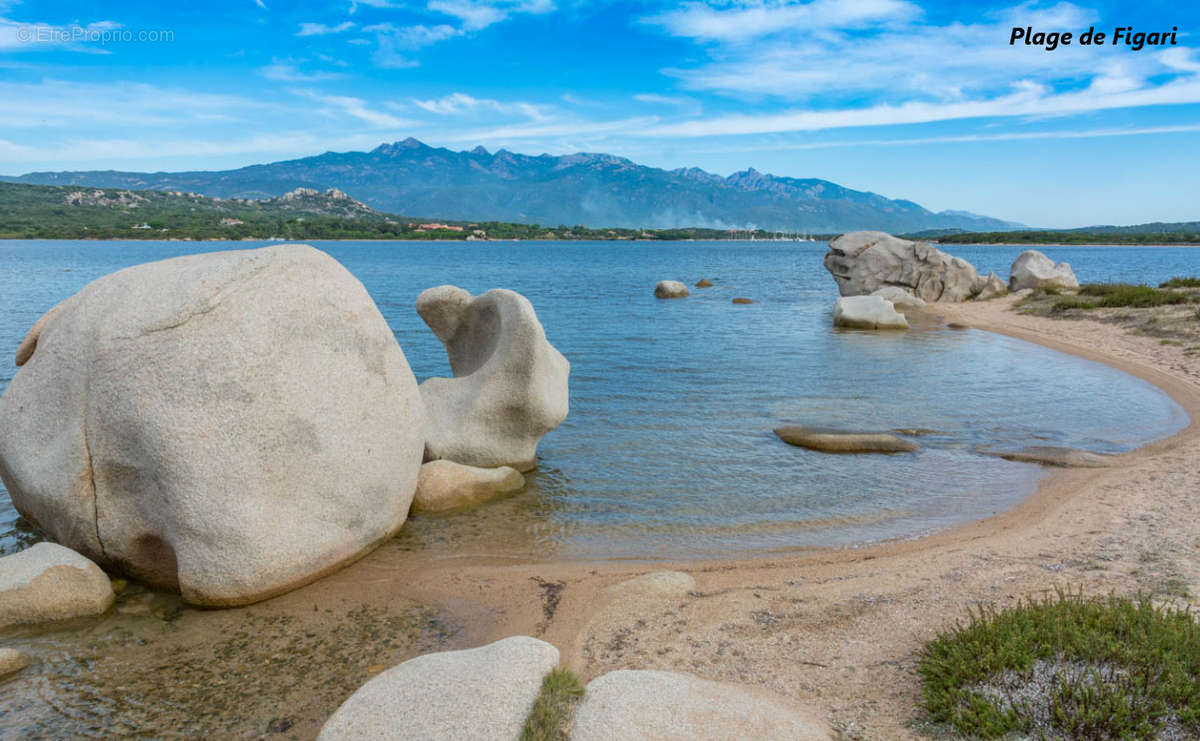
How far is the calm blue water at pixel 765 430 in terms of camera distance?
10.9 metres

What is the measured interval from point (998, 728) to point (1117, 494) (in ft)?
27.7

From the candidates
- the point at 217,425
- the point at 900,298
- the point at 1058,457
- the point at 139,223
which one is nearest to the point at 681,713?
the point at 217,425

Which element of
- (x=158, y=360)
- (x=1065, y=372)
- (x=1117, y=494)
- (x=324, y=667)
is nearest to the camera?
(x=324, y=667)

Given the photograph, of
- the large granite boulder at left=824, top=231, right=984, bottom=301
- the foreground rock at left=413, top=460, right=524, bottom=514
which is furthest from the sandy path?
the large granite boulder at left=824, top=231, right=984, bottom=301

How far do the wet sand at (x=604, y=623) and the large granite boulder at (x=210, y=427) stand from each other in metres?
0.67

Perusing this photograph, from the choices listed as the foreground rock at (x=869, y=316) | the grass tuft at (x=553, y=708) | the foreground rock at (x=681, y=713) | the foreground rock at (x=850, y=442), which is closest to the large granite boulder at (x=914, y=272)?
the foreground rock at (x=869, y=316)

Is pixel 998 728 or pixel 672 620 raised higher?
pixel 998 728

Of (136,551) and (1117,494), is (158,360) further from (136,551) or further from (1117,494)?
(1117,494)

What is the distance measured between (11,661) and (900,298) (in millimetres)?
44709

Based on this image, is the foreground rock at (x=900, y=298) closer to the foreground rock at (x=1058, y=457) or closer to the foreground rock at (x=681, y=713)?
the foreground rock at (x=1058, y=457)

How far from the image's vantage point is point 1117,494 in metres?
11.5

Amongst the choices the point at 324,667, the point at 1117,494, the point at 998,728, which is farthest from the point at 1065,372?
the point at 324,667

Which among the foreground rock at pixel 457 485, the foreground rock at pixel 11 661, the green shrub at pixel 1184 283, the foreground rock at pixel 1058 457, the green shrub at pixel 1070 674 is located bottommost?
the foreground rock at pixel 11 661

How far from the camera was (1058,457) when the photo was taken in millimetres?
13891
